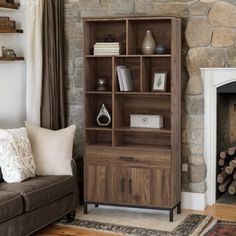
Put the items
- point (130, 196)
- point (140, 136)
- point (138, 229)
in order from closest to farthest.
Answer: point (138, 229) < point (130, 196) < point (140, 136)

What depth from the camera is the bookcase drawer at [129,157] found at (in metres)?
Answer: 5.05

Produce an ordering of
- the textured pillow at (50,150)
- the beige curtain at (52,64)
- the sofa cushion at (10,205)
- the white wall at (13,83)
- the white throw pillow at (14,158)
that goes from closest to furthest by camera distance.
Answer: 1. the sofa cushion at (10,205)
2. the white throw pillow at (14,158)
3. the textured pillow at (50,150)
4. the white wall at (13,83)
5. the beige curtain at (52,64)

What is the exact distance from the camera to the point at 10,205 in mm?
4109

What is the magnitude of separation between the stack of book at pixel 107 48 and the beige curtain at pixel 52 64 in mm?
545

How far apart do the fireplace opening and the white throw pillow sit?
79.1 inches

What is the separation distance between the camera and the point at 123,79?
5.23 metres

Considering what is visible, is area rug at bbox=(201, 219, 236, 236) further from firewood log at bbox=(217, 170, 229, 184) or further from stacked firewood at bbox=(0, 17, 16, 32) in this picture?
stacked firewood at bbox=(0, 17, 16, 32)

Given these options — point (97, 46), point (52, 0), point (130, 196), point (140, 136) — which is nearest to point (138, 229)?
point (130, 196)

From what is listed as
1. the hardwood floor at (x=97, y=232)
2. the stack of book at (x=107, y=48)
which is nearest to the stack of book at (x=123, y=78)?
the stack of book at (x=107, y=48)

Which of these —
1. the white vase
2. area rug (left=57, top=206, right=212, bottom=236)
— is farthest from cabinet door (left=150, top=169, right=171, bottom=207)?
the white vase

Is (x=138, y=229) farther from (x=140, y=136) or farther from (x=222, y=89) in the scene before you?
(x=222, y=89)

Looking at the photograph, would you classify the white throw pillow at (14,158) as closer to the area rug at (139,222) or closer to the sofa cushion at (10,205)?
the sofa cushion at (10,205)

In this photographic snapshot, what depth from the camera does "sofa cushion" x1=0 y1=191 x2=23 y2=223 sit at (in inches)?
159

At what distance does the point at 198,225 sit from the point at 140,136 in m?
1.13
